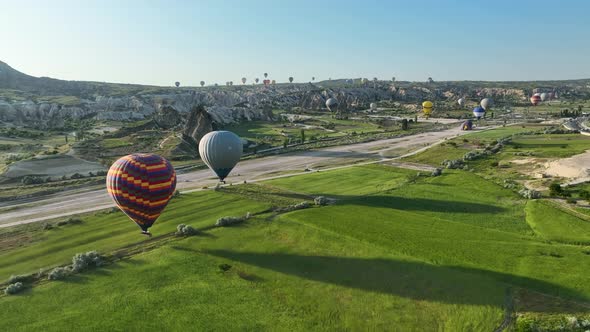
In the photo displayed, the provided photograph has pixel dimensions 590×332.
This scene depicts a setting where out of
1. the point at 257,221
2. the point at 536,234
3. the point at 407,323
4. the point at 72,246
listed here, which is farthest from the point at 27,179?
the point at 536,234

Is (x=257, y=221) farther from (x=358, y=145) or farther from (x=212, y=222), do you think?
(x=358, y=145)

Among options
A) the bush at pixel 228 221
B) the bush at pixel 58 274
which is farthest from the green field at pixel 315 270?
the bush at pixel 228 221

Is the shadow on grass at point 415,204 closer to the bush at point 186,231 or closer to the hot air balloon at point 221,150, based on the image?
the hot air balloon at point 221,150

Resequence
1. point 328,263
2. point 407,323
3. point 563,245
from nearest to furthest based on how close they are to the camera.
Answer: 1. point 407,323
2. point 328,263
3. point 563,245

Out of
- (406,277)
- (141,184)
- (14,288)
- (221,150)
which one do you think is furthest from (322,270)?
(221,150)

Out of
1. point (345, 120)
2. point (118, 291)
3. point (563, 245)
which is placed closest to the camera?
point (118, 291)

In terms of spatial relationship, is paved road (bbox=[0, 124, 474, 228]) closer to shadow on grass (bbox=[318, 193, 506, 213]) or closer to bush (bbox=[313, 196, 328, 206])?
bush (bbox=[313, 196, 328, 206])

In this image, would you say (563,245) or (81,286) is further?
(563,245)
